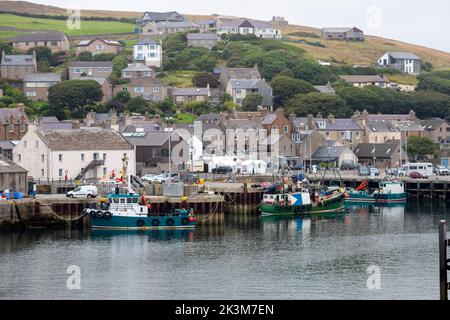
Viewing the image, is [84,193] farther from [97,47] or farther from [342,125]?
[97,47]

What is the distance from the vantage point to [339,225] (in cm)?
6725

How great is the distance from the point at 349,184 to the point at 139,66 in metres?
68.6

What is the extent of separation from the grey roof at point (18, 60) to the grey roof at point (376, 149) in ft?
206

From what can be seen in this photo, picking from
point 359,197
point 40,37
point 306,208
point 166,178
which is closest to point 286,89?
point 40,37

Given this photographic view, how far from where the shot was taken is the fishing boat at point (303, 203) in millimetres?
73375

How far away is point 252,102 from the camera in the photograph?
140 m

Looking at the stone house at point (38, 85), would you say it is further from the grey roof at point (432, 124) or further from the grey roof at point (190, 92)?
the grey roof at point (432, 124)

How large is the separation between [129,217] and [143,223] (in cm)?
91

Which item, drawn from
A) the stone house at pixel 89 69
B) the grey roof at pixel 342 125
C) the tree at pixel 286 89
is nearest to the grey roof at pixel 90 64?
the stone house at pixel 89 69

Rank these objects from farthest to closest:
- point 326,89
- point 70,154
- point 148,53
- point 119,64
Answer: point 148,53 < point 119,64 < point 326,89 < point 70,154

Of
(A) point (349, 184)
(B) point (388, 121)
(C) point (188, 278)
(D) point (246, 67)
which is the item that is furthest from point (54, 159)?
(D) point (246, 67)

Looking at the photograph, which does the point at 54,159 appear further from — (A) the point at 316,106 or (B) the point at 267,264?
(A) the point at 316,106

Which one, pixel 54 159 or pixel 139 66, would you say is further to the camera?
pixel 139 66

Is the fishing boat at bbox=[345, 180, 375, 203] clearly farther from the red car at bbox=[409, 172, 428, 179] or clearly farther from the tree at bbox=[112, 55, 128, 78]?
the tree at bbox=[112, 55, 128, 78]
